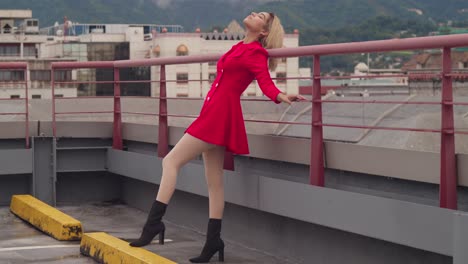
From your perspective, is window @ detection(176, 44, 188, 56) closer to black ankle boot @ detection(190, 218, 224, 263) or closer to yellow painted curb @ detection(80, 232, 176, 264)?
yellow painted curb @ detection(80, 232, 176, 264)

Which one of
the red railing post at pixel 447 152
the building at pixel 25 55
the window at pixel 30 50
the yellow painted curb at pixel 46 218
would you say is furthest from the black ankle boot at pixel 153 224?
the window at pixel 30 50

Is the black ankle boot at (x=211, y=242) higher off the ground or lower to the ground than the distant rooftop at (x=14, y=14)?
lower

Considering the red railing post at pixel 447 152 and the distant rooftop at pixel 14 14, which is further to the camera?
the distant rooftop at pixel 14 14

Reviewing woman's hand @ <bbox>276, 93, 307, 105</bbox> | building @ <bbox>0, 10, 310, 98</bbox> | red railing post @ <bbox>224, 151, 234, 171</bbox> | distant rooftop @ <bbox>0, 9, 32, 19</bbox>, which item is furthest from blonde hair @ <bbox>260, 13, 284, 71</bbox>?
distant rooftop @ <bbox>0, 9, 32, 19</bbox>

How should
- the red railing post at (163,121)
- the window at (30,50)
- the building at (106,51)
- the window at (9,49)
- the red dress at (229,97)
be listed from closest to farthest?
the red dress at (229,97), the red railing post at (163,121), the building at (106,51), the window at (9,49), the window at (30,50)

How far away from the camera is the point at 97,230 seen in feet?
28.0

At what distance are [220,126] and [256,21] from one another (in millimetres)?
686

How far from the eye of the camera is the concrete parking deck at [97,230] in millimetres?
7176

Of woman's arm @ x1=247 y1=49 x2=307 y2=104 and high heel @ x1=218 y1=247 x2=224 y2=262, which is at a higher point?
woman's arm @ x1=247 y1=49 x2=307 y2=104

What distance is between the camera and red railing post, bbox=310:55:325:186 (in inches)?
266

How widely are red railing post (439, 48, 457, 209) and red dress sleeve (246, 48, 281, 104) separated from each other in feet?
3.79

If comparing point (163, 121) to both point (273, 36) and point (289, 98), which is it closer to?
point (273, 36)

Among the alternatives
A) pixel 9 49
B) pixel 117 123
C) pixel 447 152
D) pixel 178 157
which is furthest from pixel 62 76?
pixel 447 152

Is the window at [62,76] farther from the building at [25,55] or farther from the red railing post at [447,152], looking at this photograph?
the red railing post at [447,152]
